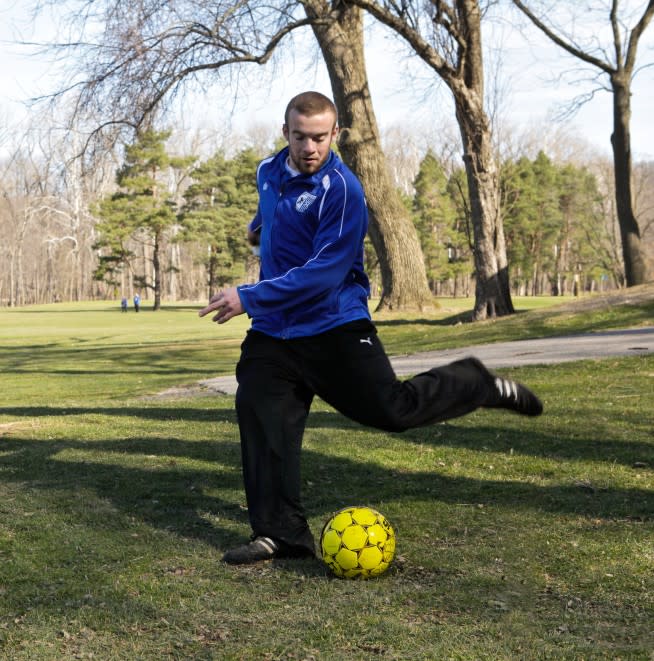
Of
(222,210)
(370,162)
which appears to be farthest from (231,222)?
(370,162)

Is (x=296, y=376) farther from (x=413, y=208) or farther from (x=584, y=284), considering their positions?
(x=584, y=284)

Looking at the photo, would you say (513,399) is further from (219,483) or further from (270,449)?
(219,483)

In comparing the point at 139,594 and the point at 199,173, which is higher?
the point at 199,173

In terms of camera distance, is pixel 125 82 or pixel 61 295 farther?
pixel 61 295

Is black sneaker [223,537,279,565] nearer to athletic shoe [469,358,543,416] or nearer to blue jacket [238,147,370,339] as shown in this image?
blue jacket [238,147,370,339]

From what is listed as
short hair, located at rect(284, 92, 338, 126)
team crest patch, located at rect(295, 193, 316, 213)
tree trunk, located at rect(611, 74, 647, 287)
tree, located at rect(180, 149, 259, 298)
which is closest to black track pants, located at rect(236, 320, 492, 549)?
team crest patch, located at rect(295, 193, 316, 213)

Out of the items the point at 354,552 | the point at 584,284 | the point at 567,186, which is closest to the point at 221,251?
the point at 567,186

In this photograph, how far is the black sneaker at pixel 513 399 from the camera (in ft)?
16.1

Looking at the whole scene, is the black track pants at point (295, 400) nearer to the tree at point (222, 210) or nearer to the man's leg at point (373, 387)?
the man's leg at point (373, 387)

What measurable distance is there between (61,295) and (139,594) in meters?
105

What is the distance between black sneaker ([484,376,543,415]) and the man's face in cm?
161

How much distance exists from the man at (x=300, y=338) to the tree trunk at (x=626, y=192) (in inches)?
847

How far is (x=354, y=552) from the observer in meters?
4.13

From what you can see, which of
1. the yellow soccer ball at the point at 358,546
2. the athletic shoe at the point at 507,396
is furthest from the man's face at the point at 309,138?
the yellow soccer ball at the point at 358,546
